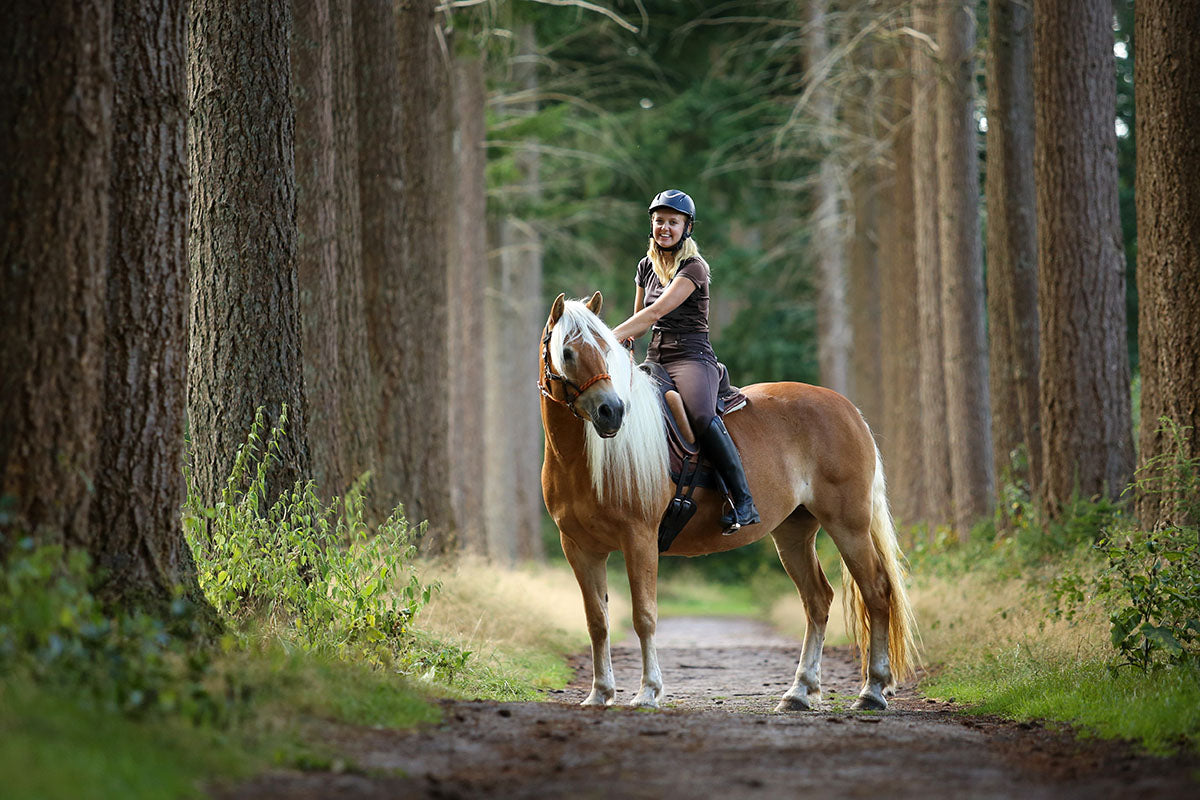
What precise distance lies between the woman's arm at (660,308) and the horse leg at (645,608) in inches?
51.1

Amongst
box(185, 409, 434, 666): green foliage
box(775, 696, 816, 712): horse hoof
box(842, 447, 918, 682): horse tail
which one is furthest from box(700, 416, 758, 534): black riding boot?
box(185, 409, 434, 666): green foliage

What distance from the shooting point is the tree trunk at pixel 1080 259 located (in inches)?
504

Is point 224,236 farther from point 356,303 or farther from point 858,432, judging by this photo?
point 858,432

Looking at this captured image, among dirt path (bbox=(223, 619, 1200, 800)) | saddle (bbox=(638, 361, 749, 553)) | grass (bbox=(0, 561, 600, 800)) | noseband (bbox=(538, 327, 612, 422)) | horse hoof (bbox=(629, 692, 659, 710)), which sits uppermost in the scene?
noseband (bbox=(538, 327, 612, 422))

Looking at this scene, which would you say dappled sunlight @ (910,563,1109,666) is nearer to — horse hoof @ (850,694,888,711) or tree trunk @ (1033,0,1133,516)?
horse hoof @ (850,694,888,711)

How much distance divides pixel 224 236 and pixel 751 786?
506 cm

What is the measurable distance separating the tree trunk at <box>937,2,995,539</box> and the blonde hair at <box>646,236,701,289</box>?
10.3 meters

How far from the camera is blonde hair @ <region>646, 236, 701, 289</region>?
28.2 ft

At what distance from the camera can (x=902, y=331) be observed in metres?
20.8

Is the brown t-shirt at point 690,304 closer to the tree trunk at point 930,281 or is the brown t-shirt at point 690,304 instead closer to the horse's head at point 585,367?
the horse's head at point 585,367

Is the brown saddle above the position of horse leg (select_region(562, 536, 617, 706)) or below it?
above

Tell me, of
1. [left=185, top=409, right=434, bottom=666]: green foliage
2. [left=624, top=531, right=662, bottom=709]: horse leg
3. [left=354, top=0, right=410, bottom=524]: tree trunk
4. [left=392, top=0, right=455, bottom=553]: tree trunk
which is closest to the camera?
[left=185, top=409, right=434, bottom=666]: green foliage

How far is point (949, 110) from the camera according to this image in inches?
709

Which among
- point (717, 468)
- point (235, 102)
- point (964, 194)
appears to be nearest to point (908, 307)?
point (964, 194)
